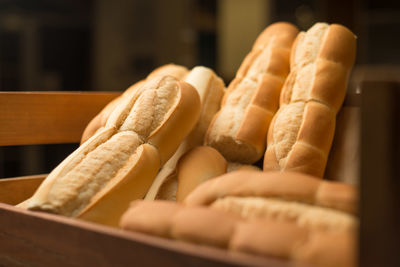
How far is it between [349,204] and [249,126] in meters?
0.52

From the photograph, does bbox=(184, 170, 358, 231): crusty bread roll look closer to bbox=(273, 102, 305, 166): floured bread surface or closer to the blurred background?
bbox=(273, 102, 305, 166): floured bread surface

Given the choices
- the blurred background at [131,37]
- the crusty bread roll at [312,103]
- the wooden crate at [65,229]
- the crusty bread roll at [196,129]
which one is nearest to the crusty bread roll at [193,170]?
the crusty bread roll at [196,129]

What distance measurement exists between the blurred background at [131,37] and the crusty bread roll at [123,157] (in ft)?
5.95

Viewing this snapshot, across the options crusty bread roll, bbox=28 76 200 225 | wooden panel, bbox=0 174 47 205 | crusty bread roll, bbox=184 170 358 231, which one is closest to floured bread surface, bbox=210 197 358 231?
crusty bread roll, bbox=184 170 358 231

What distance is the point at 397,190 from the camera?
51cm

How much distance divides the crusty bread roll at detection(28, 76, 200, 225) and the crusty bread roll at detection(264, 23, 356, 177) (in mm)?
221

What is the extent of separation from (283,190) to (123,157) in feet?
1.46

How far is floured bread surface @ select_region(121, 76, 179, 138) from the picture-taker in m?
1.07

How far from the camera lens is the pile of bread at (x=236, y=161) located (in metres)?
0.61

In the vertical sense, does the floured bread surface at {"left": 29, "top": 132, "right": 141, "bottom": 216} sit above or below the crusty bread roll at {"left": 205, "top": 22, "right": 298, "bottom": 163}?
below

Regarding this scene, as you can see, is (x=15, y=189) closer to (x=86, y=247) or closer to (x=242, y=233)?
(x=86, y=247)

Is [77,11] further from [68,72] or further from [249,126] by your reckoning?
[249,126]

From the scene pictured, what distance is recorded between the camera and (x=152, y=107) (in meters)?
1.09

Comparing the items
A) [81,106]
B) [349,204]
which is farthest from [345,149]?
[81,106]
